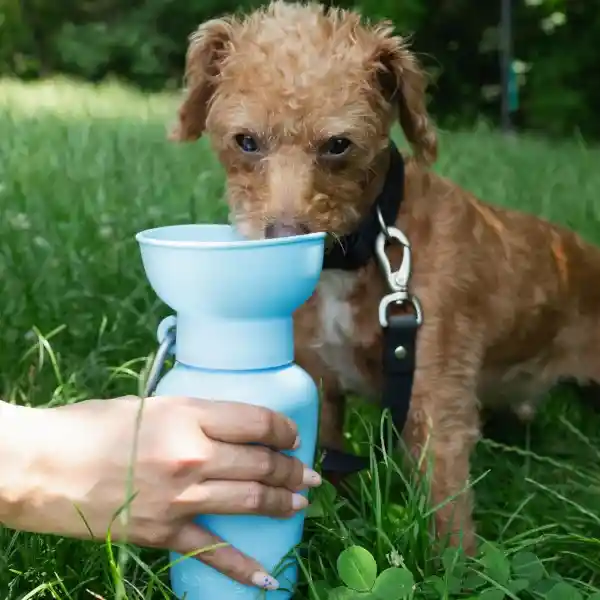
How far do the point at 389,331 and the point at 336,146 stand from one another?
477 millimetres

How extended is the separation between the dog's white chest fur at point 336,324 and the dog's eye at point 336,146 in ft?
1.04

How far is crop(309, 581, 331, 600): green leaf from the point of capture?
1.64 m

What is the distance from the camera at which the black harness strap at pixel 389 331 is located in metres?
2.22

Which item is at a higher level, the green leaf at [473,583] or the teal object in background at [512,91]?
the green leaf at [473,583]

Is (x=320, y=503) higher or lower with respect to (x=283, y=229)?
lower

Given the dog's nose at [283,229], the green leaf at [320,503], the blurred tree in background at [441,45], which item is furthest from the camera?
the blurred tree in background at [441,45]

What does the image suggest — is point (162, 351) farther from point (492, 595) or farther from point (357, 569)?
point (492, 595)

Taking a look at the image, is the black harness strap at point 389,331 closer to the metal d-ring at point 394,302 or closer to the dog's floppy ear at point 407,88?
the metal d-ring at point 394,302

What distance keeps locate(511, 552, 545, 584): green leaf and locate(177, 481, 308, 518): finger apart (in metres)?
0.55

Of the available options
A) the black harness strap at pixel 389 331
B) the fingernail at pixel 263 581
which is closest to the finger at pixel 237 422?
the fingernail at pixel 263 581

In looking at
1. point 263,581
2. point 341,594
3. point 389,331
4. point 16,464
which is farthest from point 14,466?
point 389,331

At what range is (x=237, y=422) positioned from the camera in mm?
1475

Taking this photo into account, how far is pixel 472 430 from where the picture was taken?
239 centimetres

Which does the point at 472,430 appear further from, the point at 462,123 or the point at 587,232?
the point at 462,123
